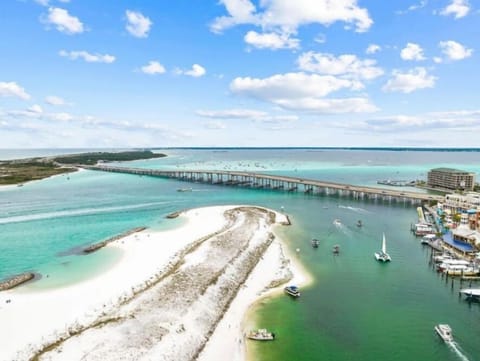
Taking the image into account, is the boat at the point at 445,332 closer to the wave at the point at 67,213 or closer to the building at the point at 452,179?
the wave at the point at 67,213

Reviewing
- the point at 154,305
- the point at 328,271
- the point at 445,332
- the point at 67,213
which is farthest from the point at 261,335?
the point at 67,213

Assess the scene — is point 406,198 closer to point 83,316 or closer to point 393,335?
point 393,335

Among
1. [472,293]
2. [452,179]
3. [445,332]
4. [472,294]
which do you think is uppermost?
[452,179]

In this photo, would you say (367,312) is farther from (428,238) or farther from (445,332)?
(428,238)

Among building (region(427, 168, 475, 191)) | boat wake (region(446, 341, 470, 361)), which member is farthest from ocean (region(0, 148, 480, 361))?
building (region(427, 168, 475, 191))

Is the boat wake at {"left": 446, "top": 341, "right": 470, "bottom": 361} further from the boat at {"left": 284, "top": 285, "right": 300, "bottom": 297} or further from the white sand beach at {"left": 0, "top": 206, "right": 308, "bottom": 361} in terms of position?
the white sand beach at {"left": 0, "top": 206, "right": 308, "bottom": 361}

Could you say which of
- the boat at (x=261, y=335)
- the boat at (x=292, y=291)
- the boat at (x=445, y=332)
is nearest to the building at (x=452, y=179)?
the boat at (x=445, y=332)
